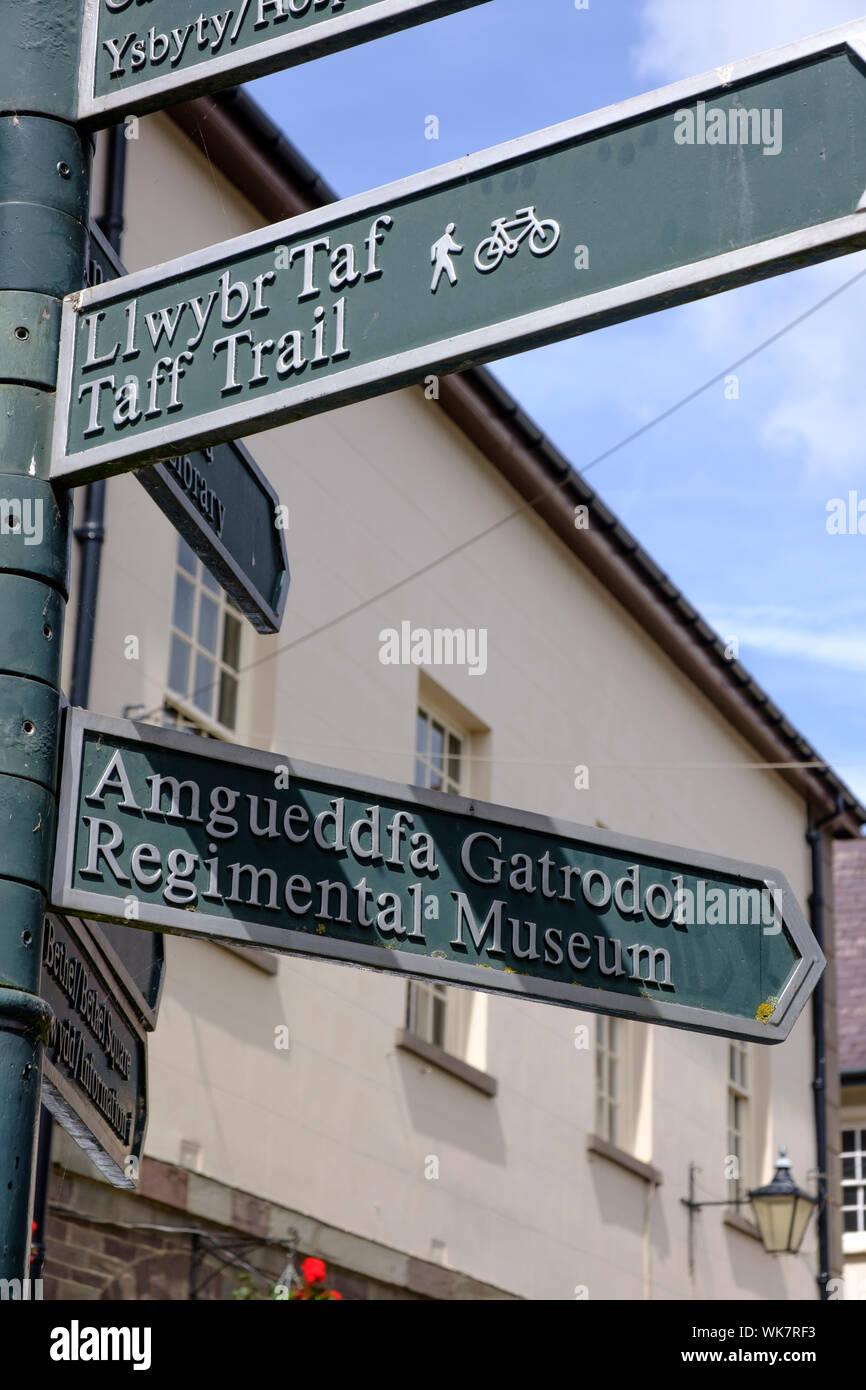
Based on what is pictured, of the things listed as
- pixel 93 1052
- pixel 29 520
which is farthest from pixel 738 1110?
pixel 29 520

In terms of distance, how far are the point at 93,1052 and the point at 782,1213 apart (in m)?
11.6

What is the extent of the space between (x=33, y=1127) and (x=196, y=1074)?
22.7 ft

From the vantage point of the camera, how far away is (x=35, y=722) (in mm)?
2730

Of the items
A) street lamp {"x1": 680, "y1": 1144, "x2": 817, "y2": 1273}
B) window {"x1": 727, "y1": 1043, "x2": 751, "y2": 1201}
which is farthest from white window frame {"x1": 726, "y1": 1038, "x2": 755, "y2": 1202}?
street lamp {"x1": 680, "y1": 1144, "x2": 817, "y2": 1273}

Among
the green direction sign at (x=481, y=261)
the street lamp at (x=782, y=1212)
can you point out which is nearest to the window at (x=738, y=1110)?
the street lamp at (x=782, y=1212)

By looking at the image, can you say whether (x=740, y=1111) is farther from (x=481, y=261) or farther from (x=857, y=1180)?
(x=481, y=261)

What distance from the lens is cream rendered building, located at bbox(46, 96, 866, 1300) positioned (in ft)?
31.1

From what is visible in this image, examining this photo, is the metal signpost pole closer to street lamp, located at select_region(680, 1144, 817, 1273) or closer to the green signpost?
the green signpost

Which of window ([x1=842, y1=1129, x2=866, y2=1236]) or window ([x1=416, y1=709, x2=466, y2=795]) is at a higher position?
window ([x1=416, y1=709, x2=466, y2=795])

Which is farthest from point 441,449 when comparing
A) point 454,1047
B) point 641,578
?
point 454,1047

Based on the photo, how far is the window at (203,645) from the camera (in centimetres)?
999

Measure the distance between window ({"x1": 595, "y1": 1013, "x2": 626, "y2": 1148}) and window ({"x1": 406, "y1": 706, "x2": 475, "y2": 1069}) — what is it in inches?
79.4

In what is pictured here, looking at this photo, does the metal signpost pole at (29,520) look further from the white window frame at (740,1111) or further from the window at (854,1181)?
the window at (854,1181)
